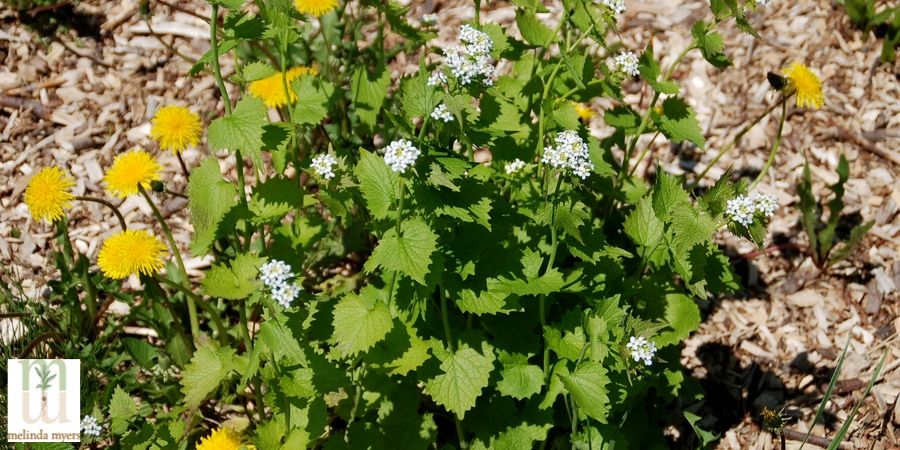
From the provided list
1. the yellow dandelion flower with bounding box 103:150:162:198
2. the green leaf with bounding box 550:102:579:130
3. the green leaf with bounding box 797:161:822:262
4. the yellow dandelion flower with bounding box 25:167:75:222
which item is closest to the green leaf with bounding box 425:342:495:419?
the green leaf with bounding box 550:102:579:130

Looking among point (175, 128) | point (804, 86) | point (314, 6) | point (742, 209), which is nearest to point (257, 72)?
point (175, 128)

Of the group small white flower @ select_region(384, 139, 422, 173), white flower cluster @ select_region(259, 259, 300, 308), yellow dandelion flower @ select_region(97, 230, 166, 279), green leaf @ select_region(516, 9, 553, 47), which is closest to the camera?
small white flower @ select_region(384, 139, 422, 173)

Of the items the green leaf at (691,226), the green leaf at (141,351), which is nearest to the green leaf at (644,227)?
the green leaf at (691,226)

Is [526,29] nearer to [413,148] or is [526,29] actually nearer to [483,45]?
[483,45]

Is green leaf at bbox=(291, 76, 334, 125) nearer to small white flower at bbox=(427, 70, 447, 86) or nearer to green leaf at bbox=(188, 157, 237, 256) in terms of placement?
green leaf at bbox=(188, 157, 237, 256)

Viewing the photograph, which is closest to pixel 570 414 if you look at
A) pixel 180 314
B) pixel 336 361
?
pixel 336 361

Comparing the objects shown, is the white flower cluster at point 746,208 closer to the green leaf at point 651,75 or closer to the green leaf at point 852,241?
the green leaf at point 651,75

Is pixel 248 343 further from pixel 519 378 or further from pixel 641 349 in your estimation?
pixel 641 349
